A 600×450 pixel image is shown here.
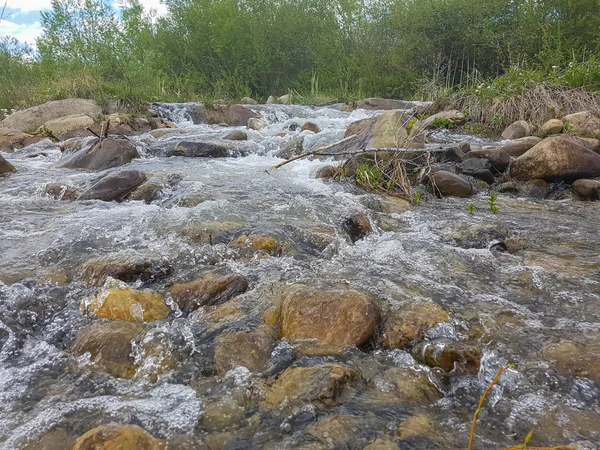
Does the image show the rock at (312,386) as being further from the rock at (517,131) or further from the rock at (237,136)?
the rock at (237,136)

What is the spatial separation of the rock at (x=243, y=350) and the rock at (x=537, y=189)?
11.7ft

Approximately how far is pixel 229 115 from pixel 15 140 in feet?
14.6

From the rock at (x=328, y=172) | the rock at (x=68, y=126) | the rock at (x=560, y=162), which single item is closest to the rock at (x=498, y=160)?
the rock at (x=560, y=162)

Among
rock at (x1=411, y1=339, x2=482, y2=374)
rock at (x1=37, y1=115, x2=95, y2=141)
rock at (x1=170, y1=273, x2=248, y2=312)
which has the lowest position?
rock at (x1=411, y1=339, x2=482, y2=374)

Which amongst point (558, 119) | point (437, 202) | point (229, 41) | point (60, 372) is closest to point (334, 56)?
point (229, 41)

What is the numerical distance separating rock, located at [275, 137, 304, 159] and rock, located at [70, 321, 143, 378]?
14.6 ft

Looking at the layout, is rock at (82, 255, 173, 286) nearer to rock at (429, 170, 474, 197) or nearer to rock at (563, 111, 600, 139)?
rock at (429, 170, 474, 197)

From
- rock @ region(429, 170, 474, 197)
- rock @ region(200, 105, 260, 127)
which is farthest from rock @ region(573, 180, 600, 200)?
rock @ region(200, 105, 260, 127)

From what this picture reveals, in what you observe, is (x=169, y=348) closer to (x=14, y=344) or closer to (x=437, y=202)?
(x=14, y=344)

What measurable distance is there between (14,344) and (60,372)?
356 mm

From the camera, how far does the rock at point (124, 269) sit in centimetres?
246

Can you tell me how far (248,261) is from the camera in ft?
8.85

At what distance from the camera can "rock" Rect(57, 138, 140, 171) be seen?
5.48m

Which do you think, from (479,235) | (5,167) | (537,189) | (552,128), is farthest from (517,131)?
(5,167)
